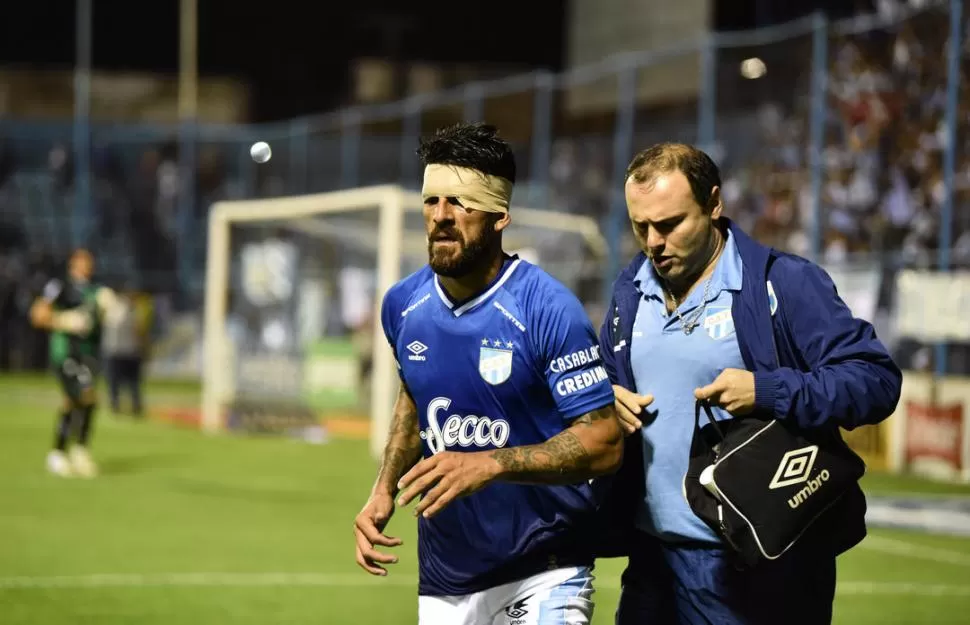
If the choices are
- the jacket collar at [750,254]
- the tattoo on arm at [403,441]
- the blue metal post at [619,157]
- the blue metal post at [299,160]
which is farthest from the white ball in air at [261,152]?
the jacket collar at [750,254]

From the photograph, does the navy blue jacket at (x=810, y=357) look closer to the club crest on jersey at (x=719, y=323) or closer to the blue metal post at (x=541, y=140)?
the club crest on jersey at (x=719, y=323)

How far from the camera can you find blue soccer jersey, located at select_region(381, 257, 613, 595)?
15.5 feet

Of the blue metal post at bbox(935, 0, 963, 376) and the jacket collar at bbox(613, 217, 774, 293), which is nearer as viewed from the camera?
the jacket collar at bbox(613, 217, 774, 293)

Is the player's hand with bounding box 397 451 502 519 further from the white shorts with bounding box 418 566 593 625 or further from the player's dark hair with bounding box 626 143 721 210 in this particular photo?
the player's dark hair with bounding box 626 143 721 210

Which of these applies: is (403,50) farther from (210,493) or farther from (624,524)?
(624,524)

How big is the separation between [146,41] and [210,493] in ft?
124

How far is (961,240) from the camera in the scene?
16203mm

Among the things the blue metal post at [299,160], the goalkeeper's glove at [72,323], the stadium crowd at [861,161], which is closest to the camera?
the goalkeeper's glove at [72,323]

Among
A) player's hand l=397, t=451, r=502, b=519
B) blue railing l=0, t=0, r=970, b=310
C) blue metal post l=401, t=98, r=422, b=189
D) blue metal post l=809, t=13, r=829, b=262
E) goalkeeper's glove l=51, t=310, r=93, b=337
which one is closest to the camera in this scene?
player's hand l=397, t=451, r=502, b=519

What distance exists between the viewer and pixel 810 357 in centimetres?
449

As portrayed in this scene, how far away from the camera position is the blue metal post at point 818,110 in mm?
17750

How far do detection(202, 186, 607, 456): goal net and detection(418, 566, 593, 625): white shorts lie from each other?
16.4m

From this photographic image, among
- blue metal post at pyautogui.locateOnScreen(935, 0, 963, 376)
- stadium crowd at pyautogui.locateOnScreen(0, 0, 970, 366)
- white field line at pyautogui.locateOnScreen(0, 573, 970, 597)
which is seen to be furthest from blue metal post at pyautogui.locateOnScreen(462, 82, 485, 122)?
white field line at pyautogui.locateOnScreen(0, 573, 970, 597)

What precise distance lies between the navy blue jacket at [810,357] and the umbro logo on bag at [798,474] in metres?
0.10
